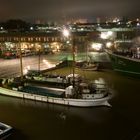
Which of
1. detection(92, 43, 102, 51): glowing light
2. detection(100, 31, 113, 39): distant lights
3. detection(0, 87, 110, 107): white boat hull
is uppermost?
detection(100, 31, 113, 39): distant lights

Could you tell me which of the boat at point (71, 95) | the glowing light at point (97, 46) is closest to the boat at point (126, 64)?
the boat at point (71, 95)

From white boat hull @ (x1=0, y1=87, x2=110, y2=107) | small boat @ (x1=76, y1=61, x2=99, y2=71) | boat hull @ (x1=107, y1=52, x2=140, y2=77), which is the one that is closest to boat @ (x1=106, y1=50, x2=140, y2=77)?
boat hull @ (x1=107, y1=52, x2=140, y2=77)

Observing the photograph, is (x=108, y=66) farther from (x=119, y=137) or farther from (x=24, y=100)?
(x=119, y=137)

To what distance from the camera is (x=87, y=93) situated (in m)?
15.8

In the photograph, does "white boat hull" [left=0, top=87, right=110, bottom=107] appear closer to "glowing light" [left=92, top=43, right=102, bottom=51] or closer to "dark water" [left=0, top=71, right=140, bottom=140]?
"dark water" [left=0, top=71, right=140, bottom=140]

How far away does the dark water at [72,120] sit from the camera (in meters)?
12.5

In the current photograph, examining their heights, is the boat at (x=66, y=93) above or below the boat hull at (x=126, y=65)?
below

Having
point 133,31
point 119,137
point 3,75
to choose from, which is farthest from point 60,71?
point 133,31

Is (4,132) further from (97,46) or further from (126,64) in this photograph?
(97,46)

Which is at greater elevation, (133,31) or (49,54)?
(133,31)

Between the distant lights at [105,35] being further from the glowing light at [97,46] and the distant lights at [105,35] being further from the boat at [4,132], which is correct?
the boat at [4,132]

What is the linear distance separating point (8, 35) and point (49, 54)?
39.5ft

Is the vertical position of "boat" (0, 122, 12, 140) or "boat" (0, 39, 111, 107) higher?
"boat" (0, 39, 111, 107)

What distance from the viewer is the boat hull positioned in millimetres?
23281
